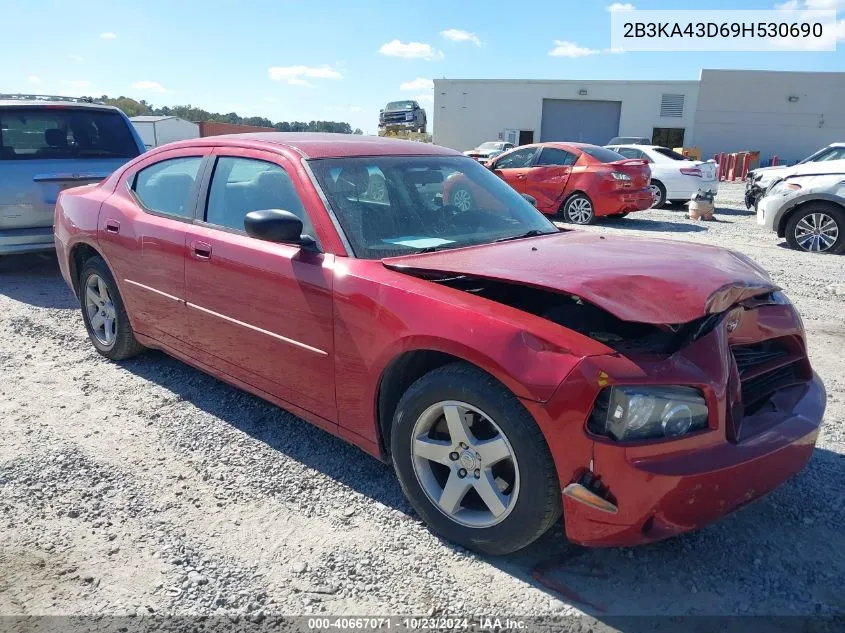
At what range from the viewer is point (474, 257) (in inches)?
116

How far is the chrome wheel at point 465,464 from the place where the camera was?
99.4 inches

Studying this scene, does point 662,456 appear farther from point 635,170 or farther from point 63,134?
point 635,170

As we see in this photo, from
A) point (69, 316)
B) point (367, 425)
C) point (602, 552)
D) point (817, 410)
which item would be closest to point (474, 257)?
point (367, 425)

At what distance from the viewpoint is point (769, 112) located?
39250 millimetres

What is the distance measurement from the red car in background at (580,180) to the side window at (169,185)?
25.8 feet

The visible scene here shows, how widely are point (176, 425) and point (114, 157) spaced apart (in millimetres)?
4872

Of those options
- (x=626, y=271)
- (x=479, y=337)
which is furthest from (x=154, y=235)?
(x=626, y=271)

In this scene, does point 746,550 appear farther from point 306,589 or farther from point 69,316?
point 69,316

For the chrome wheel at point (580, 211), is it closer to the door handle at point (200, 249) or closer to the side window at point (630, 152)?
the side window at point (630, 152)

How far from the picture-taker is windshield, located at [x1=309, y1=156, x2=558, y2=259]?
3219mm

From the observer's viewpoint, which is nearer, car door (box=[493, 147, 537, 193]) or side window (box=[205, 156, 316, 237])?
side window (box=[205, 156, 316, 237])

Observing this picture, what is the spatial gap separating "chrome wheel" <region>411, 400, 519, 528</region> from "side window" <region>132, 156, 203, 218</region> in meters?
2.07

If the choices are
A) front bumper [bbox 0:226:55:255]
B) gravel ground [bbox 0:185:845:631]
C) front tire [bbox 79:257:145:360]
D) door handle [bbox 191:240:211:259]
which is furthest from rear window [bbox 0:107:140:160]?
door handle [bbox 191:240:211:259]

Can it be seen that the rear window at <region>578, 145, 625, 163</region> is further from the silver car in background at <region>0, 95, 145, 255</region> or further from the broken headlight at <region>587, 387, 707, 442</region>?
the broken headlight at <region>587, 387, 707, 442</region>
